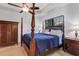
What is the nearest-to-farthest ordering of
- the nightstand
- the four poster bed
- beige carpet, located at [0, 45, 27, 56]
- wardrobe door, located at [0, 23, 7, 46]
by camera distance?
beige carpet, located at [0, 45, 27, 56]
the four poster bed
the nightstand
wardrobe door, located at [0, 23, 7, 46]

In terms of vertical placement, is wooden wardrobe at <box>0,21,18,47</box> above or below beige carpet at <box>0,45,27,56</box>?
above

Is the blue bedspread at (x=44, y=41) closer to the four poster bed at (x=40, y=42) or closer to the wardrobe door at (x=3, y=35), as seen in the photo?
the four poster bed at (x=40, y=42)

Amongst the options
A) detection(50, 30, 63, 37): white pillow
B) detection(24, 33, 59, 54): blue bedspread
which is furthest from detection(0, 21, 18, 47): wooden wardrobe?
detection(50, 30, 63, 37): white pillow

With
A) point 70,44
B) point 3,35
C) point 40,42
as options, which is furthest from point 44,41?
point 3,35

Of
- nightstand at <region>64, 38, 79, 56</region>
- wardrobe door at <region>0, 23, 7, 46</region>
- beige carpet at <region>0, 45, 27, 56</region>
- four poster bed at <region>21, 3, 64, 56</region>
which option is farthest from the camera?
wardrobe door at <region>0, 23, 7, 46</region>

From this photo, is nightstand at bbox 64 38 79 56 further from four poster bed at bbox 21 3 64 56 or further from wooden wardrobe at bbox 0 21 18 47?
wooden wardrobe at bbox 0 21 18 47

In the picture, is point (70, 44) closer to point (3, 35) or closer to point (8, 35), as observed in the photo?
point (8, 35)

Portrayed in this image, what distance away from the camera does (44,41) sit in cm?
241

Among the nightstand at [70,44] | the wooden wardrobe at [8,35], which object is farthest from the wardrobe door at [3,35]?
the nightstand at [70,44]

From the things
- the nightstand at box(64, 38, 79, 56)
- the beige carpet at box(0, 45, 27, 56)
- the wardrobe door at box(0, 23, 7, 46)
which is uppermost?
the wardrobe door at box(0, 23, 7, 46)

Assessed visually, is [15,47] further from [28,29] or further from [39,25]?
[39,25]

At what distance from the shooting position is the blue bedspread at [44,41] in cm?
225

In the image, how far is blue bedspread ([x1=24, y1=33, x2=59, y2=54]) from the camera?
225cm

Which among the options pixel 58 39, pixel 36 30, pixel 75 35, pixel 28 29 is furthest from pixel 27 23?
pixel 75 35
